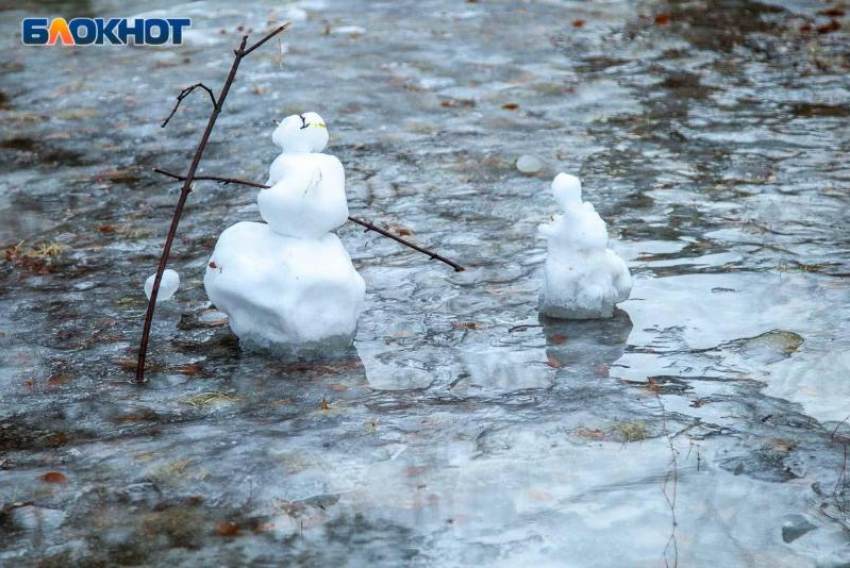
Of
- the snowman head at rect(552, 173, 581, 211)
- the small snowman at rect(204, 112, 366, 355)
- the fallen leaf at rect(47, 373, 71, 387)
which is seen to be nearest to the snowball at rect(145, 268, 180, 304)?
the small snowman at rect(204, 112, 366, 355)

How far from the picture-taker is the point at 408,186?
6480 millimetres

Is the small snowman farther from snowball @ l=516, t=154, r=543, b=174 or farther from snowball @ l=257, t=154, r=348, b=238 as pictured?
snowball @ l=516, t=154, r=543, b=174

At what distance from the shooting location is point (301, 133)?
157 inches

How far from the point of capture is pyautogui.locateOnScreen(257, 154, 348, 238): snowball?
3.93m

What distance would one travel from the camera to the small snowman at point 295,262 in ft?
12.9

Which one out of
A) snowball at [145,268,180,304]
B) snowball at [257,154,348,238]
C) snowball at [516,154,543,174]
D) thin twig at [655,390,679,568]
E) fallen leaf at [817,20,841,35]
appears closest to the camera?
thin twig at [655,390,679,568]

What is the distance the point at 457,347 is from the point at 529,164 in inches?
112

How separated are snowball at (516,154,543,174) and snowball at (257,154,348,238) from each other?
283 cm

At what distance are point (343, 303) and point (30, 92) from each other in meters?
6.09

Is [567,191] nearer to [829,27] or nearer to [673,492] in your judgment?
[673,492]

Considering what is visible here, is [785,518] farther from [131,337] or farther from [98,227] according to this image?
[98,227]

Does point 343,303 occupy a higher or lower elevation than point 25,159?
higher

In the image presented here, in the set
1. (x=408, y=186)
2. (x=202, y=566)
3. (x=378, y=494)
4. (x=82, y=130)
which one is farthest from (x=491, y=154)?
(x=202, y=566)

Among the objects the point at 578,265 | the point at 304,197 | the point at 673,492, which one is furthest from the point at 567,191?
the point at 673,492
